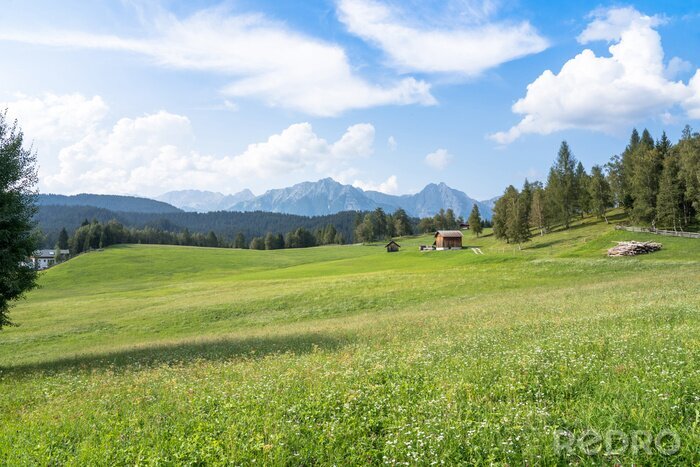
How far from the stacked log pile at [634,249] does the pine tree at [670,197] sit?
66.5 feet

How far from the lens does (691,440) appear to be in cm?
605

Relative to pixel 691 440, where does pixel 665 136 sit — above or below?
above

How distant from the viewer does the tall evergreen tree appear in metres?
22.0

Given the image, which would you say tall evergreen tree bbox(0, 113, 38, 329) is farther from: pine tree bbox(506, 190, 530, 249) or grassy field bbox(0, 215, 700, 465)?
pine tree bbox(506, 190, 530, 249)

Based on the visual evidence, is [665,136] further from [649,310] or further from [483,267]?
[649,310]

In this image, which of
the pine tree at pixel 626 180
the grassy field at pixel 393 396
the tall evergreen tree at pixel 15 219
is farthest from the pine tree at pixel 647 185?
the tall evergreen tree at pixel 15 219

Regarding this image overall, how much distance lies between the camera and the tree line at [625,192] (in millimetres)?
78375

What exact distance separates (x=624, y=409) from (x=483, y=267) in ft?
197

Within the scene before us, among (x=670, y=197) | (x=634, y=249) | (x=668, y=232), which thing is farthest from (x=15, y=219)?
(x=670, y=197)

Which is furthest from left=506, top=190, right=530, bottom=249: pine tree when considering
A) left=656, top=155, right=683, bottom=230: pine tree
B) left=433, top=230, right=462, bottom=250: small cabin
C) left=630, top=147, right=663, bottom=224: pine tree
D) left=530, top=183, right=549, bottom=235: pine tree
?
left=656, top=155, right=683, bottom=230: pine tree

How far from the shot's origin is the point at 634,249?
199 feet

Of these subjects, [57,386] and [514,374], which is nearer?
[514,374]

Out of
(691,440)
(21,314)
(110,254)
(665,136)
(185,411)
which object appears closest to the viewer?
(691,440)

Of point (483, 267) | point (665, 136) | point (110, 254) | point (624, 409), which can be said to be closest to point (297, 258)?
point (110, 254)
